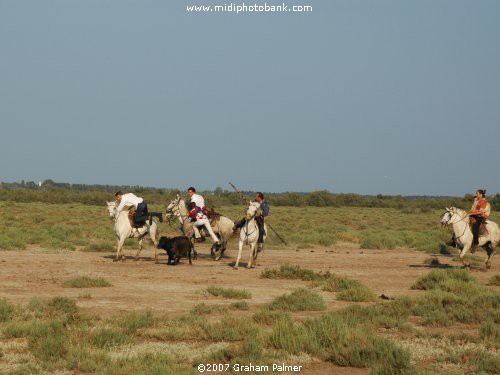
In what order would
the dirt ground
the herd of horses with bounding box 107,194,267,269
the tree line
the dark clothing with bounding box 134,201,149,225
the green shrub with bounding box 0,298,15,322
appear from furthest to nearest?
the tree line → the dark clothing with bounding box 134,201,149,225 → the herd of horses with bounding box 107,194,267,269 → the dirt ground → the green shrub with bounding box 0,298,15,322

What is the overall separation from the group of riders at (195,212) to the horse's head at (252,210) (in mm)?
176

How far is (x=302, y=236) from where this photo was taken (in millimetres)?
37375

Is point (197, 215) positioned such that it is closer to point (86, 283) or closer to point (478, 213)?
point (86, 283)

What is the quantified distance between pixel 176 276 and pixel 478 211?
8.54 m

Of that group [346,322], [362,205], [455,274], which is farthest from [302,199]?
[346,322]

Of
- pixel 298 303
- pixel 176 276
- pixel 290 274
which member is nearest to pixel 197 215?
pixel 176 276

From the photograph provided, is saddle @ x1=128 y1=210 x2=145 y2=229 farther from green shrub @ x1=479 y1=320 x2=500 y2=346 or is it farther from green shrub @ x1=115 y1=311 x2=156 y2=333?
green shrub @ x1=479 y1=320 x2=500 y2=346

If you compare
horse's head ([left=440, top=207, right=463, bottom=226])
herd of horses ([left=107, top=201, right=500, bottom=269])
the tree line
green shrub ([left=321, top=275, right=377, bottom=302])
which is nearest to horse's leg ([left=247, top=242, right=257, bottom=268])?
herd of horses ([left=107, top=201, right=500, bottom=269])

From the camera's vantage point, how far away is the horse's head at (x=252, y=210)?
68.9 ft

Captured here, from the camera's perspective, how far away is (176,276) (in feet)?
66.4

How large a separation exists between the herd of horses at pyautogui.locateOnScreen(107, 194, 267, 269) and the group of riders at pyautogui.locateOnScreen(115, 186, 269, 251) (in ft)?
0.62

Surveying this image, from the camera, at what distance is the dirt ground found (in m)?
15.5

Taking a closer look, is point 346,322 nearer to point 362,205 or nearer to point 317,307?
point 317,307

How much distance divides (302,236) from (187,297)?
21386 mm
